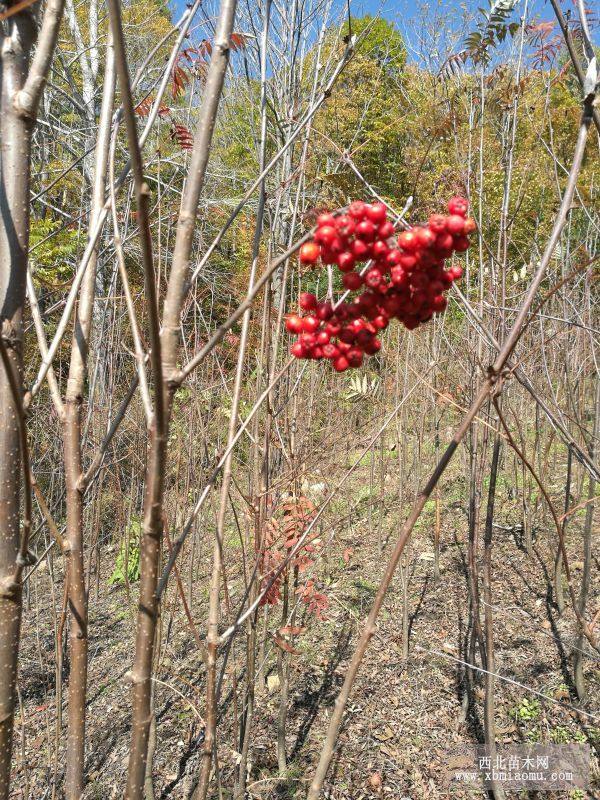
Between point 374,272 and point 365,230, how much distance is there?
0.07 meters

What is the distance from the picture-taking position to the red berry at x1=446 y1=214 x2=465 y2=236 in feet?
2.34

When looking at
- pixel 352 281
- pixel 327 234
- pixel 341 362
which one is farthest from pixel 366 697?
pixel 327 234

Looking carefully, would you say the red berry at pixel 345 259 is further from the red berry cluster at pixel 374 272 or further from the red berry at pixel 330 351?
the red berry at pixel 330 351

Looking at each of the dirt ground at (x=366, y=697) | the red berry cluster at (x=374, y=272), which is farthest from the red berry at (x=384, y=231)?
the dirt ground at (x=366, y=697)

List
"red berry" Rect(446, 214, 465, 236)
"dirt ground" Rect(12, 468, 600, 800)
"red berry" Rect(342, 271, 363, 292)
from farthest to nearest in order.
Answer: "dirt ground" Rect(12, 468, 600, 800)
"red berry" Rect(342, 271, 363, 292)
"red berry" Rect(446, 214, 465, 236)

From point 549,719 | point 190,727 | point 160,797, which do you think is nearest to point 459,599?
point 549,719

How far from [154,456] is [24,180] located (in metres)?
0.48

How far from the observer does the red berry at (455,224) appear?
2.34ft

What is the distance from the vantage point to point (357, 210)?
2.39 ft

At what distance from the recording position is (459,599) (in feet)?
12.6

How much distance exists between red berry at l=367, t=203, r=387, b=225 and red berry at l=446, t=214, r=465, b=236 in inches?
3.5

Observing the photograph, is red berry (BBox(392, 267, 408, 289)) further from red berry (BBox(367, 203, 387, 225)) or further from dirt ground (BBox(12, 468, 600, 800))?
dirt ground (BBox(12, 468, 600, 800))

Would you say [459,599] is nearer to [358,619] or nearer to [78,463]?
[358,619]

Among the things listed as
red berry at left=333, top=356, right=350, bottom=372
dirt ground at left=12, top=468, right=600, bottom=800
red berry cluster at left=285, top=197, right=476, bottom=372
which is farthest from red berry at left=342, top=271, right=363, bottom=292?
dirt ground at left=12, top=468, right=600, bottom=800
